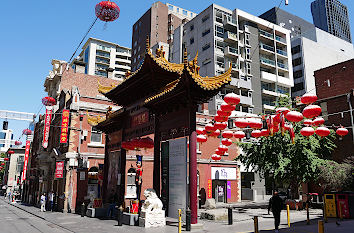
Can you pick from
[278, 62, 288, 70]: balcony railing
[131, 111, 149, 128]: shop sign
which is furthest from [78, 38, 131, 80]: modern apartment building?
[131, 111, 149, 128]: shop sign

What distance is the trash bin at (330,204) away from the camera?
53.1 feet

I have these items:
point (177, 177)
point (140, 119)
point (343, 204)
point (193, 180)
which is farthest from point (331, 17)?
point (193, 180)

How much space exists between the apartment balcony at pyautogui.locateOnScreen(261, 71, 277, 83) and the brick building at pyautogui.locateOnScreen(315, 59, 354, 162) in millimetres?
25041

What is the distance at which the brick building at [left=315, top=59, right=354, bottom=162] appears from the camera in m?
26.0

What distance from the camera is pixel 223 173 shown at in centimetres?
3309

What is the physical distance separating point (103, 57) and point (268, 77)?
5260 cm

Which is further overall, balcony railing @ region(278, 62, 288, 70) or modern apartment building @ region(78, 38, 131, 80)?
modern apartment building @ region(78, 38, 131, 80)

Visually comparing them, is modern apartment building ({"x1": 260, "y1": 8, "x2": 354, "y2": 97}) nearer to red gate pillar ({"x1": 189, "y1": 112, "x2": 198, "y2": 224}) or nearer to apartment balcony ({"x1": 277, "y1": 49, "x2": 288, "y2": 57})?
apartment balcony ({"x1": 277, "y1": 49, "x2": 288, "y2": 57})

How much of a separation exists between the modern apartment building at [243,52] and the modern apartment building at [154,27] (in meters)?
14.8

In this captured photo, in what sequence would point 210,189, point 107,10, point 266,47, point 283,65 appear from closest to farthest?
point 107,10 → point 210,189 → point 266,47 → point 283,65

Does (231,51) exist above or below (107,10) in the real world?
above

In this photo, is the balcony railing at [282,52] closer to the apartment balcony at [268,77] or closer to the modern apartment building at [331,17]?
the apartment balcony at [268,77]

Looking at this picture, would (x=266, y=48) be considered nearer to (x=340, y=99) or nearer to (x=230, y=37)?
(x=230, y=37)

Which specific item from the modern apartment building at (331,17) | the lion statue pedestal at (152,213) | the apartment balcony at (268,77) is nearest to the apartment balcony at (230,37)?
the apartment balcony at (268,77)
